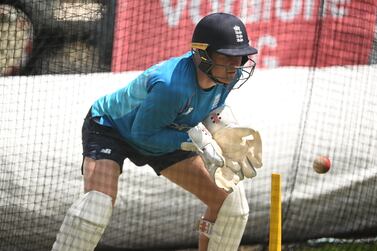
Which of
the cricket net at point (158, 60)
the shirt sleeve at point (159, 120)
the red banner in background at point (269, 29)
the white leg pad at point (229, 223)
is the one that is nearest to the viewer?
the shirt sleeve at point (159, 120)

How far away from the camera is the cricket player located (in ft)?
14.9

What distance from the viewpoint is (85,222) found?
4559 millimetres

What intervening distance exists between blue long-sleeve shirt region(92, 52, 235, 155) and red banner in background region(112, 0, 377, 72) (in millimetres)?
1938

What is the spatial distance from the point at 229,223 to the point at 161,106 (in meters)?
0.81

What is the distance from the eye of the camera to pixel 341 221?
654cm

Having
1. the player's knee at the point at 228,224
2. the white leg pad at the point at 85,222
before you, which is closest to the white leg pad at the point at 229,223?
the player's knee at the point at 228,224

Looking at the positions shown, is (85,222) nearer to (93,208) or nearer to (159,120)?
(93,208)

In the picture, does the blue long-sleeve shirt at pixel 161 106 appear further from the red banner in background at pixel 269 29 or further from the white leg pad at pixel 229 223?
the red banner in background at pixel 269 29

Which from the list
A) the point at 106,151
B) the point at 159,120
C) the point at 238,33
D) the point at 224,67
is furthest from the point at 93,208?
the point at 238,33

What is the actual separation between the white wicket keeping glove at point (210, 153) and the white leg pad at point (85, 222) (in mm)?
465

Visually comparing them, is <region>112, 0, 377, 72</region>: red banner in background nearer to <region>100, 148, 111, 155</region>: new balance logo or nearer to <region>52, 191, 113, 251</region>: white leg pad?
<region>100, 148, 111, 155</region>: new balance logo

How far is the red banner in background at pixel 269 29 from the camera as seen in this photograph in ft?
22.6

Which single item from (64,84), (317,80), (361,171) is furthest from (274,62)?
(64,84)

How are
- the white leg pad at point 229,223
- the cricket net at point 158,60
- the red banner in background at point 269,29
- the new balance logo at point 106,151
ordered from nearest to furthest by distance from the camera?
the new balance logo at point 106,151
the white leg pad at point 229,223
the cricket net at point 158,60
the red banner in background at point 269,29
